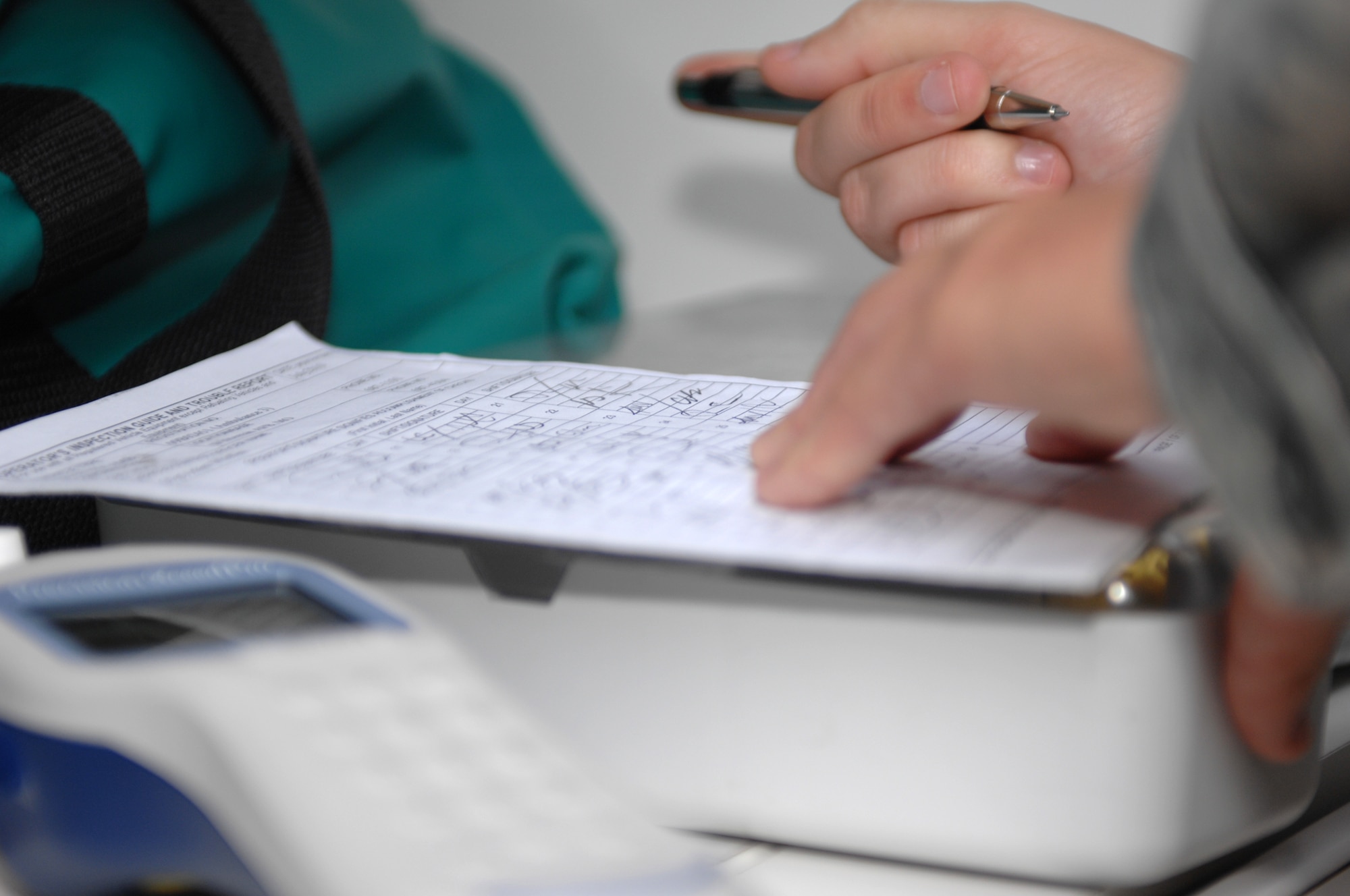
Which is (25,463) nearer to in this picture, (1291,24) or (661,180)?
(1291,24)

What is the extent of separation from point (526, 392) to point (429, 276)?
11.1 inches

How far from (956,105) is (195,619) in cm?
37

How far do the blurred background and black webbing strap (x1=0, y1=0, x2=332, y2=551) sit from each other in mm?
285

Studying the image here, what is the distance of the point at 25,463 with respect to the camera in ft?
1.03

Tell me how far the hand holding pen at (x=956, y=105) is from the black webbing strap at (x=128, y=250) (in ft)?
0.73

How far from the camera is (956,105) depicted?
0.47 m

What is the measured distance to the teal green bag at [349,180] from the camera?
468 millimetres

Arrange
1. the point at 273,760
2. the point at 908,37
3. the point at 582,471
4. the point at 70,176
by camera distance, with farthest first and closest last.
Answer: the point at 908,37 → the point at 70,176 → the point at 582,471 → the point at 273,760

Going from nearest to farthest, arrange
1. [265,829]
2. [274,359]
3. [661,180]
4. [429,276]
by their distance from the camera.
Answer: [265,829], [274,359], [429,276], [661,180]

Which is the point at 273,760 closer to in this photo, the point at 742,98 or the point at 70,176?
the point at 70,176

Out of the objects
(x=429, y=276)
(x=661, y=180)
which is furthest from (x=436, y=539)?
(x=661, y=180)

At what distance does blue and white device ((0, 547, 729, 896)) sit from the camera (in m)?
0.18

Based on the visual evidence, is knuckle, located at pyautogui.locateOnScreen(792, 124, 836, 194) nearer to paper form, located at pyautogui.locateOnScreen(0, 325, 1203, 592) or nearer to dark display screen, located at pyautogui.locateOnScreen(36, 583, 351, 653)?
paper form, located at pyautogui.locateOnScreen(0, 325, 1203, 592)

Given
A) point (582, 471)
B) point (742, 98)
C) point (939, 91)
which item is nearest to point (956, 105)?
point (939, 91)
